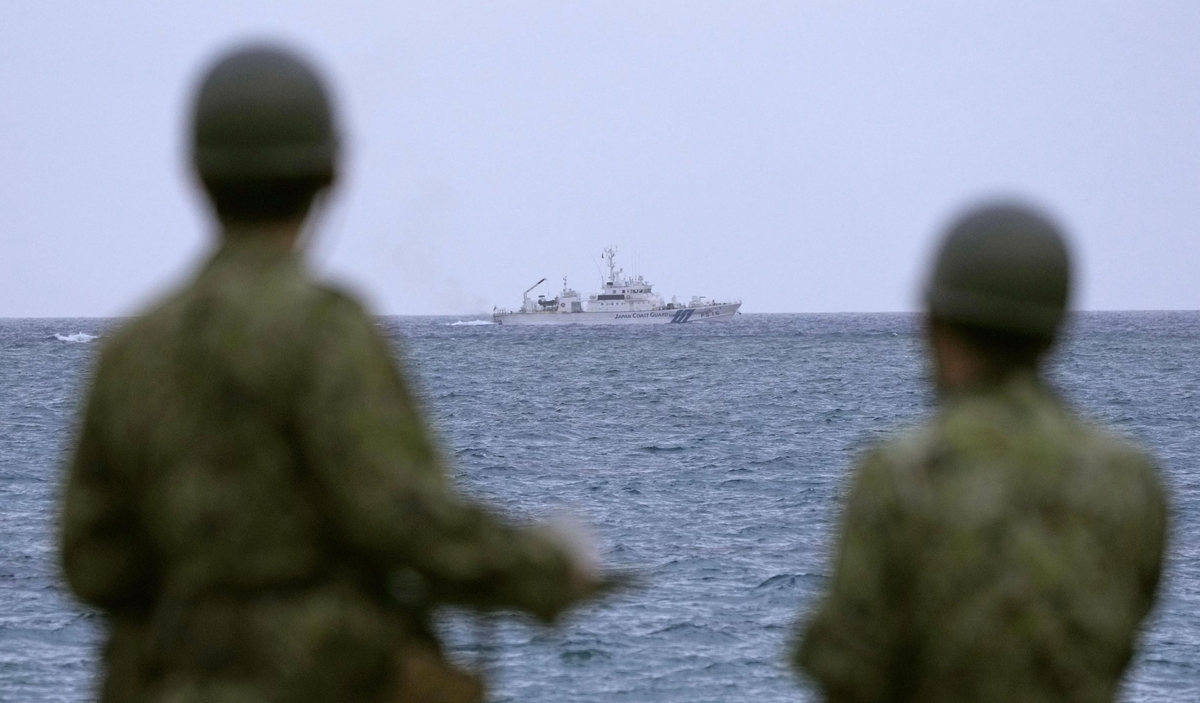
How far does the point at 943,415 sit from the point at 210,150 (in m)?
1.29

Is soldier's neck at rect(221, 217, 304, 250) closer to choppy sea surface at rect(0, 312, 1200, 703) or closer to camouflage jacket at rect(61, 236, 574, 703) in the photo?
camouflage jacket at rect(61, 236, 574, 703)

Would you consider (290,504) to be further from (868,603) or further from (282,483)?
(868,603)

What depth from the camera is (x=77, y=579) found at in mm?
2656

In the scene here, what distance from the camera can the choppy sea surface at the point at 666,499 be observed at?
14227 mm

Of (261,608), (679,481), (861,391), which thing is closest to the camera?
(261,608)

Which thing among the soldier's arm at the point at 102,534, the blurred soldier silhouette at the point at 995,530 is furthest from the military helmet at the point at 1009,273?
the soldier's arm at the point at 102,534

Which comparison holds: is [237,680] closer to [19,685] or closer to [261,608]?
[261,608]

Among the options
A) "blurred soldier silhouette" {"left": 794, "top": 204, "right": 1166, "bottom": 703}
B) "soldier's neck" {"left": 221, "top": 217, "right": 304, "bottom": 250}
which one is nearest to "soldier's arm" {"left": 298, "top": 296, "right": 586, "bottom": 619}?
"soldier's neck" {"left": 221, "top": 217, "right": 304, "bottom": 250}

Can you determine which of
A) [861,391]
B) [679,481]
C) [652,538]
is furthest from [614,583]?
[861,391]

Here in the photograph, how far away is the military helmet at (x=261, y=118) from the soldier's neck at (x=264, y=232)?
88mm

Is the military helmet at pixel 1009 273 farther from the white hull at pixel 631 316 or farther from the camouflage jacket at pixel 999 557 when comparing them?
the white hull at pixel 631 316

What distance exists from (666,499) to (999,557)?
78.7 ft

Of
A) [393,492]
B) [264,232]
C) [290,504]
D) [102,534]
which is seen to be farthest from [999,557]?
[102,534]

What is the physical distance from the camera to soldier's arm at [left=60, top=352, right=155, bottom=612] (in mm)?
2621
